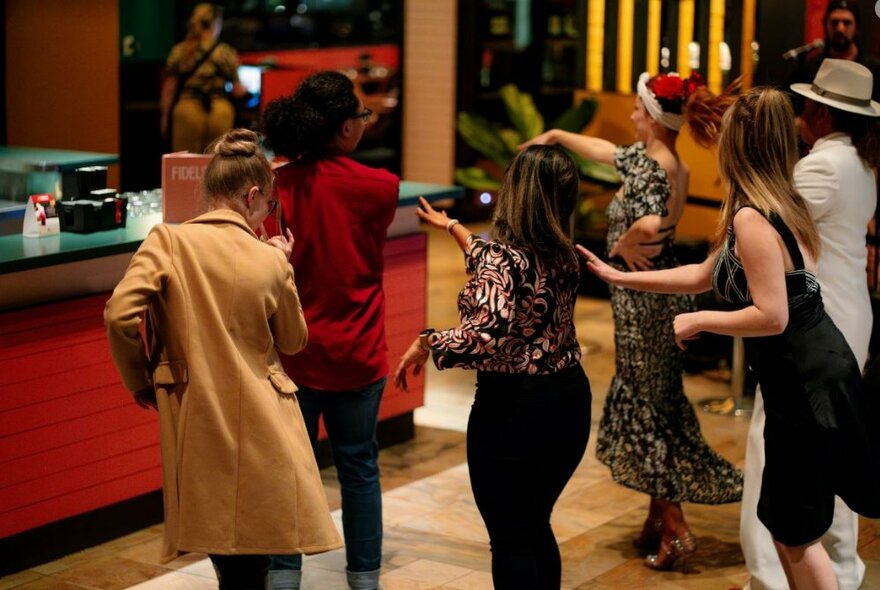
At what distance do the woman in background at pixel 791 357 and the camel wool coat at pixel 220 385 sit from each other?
1.03m

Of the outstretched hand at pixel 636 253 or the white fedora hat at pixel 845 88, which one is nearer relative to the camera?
the white fedora hat at pixel 845 88

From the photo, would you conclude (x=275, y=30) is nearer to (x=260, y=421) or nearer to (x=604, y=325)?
(x=604, y=325)

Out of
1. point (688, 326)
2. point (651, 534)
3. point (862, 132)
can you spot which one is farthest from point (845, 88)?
point (651, 534)

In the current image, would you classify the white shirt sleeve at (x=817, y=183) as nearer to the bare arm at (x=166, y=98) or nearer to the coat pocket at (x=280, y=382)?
the coat pocket at (x=280, y=382)

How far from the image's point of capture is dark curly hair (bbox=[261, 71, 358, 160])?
13.0 ft

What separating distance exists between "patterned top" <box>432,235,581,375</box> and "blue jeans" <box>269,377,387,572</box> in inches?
31.3

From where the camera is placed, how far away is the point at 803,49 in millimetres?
6547

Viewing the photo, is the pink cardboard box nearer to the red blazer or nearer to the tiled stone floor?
the red blazer

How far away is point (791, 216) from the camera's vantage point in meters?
3.48

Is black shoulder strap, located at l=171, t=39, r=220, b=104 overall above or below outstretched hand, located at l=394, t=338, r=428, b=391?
above

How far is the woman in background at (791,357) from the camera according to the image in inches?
136

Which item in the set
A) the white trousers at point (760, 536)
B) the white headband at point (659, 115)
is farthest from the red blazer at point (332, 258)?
the white trousers at point (760, 536)

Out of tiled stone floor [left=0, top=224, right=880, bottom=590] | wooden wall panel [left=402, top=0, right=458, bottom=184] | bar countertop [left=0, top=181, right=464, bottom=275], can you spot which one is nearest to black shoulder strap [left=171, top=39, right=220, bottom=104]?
wooden wall panel [left=402, top=0, right=458, bottom=184]

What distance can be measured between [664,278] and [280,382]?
111cm
